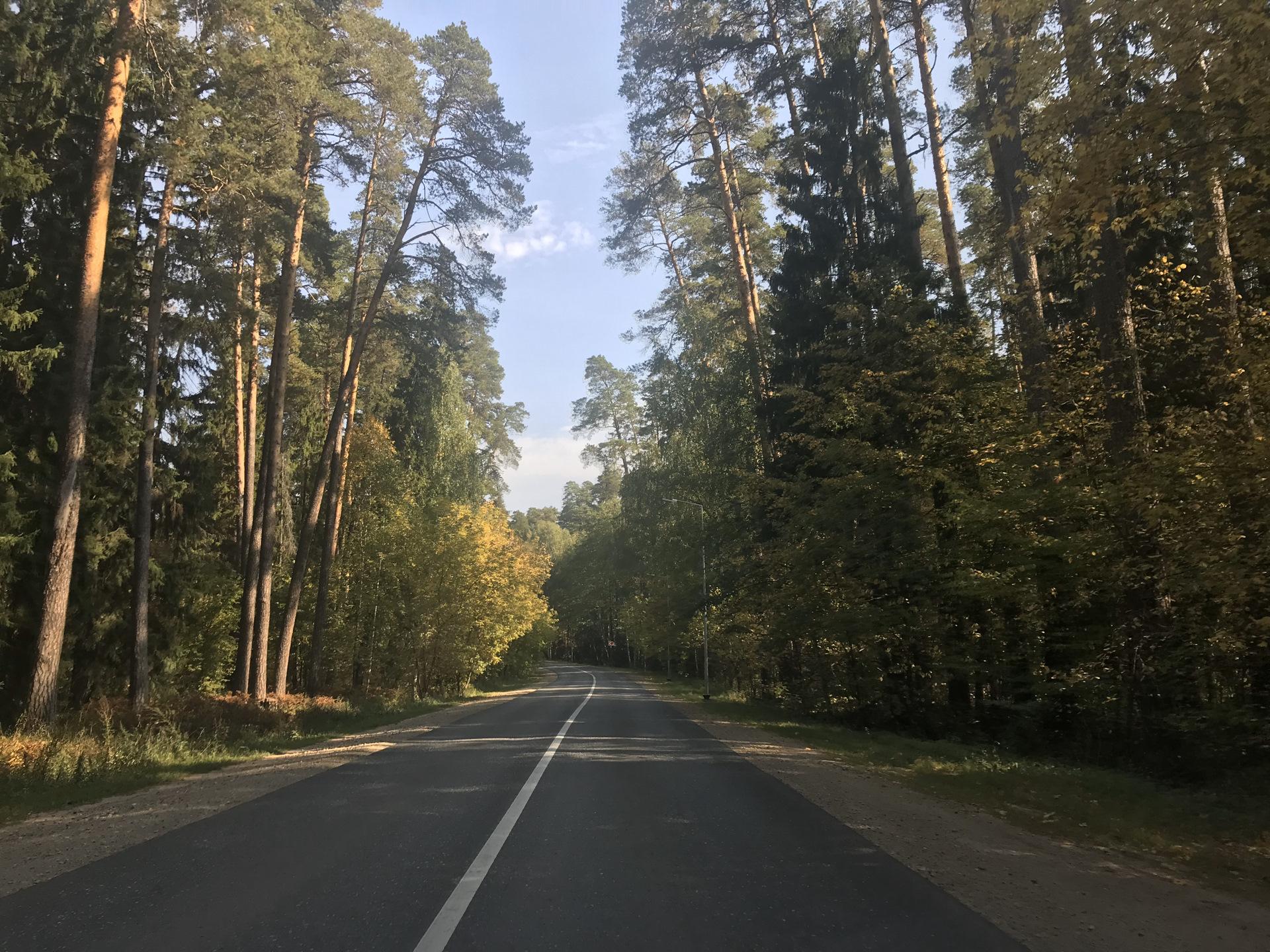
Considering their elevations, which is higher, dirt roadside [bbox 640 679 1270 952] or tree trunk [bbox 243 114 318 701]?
tree trunk [bbox 243 114 318 701]

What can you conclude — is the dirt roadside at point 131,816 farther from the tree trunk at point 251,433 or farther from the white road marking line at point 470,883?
the tree trunk at point 251,433

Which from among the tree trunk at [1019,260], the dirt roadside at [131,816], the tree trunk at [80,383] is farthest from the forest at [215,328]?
the tree trunk at [1019,260]

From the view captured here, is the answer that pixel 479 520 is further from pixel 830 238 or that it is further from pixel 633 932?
pixel 633 932

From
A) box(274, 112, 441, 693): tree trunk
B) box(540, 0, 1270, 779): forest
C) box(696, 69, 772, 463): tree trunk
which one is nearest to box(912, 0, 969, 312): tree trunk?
box(540, 0, 1270, 779): forest

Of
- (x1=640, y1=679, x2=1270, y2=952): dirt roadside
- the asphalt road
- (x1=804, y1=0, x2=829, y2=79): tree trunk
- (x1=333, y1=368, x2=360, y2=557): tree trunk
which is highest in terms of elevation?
(x1=804, y1=0, x2=829, y2=79): tree trunk

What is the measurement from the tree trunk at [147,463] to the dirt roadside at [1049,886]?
14.4 meters

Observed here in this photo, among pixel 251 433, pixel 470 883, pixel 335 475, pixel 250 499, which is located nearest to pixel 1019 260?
pixel 470 883

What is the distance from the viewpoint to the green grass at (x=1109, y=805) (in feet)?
19.7

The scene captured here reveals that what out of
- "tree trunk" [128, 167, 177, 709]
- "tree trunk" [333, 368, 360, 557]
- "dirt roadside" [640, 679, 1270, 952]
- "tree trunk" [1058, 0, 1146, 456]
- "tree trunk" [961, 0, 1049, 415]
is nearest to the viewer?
"dirt roadside" [640, 679, 1270, 952]

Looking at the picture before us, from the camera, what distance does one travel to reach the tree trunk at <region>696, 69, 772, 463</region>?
22250 millimetres

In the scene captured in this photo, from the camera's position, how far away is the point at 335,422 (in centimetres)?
2038

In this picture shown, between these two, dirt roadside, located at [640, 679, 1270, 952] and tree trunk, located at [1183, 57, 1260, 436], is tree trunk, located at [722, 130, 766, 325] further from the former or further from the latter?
dirt roadside, located at [640, 679, 1270, 952]

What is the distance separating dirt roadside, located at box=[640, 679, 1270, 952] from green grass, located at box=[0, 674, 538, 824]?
858 centimetres

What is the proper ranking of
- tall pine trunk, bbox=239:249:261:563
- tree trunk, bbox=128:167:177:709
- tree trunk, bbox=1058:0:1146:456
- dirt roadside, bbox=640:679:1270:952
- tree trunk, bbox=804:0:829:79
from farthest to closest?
1. tall pine trunk, bbox=239:249:261:563
2. tree trunk, bbox=804:0:829:79
3. tree trunk, bbox=128:167:177:709
4. tree trunk, bbox=1058:0:1146:456
5. dirt roadside, bbox=640:679:1270:952
